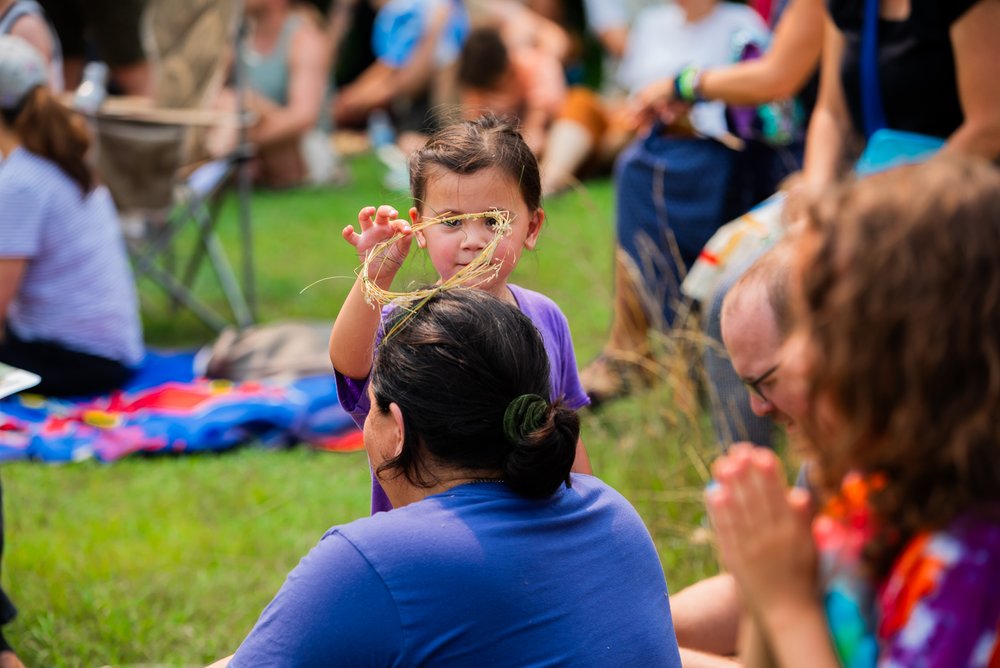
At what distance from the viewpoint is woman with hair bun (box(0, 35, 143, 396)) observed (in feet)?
14.2

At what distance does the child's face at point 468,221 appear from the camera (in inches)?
89.1

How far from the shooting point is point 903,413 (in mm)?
1155

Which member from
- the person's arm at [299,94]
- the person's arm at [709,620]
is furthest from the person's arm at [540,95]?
the person's arm at [709,620]

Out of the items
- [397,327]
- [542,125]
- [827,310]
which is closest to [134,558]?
[397,327]

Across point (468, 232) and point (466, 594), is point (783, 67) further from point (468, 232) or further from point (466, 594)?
point (466, 594)

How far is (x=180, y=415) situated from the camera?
4.64m

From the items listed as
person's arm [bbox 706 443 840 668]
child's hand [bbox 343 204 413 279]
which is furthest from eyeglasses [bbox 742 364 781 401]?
person's arm [bbox 706 443 840 668]

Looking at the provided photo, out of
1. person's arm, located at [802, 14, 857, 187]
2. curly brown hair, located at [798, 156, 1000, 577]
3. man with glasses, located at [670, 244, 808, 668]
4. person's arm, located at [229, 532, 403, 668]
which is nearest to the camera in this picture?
curly brown hair, located at [798, 156, 1000, 577]

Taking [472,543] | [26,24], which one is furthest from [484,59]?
[472,543]

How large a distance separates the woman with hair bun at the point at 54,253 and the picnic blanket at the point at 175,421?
0.48 feet

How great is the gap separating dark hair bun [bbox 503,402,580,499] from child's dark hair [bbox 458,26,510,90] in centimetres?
711

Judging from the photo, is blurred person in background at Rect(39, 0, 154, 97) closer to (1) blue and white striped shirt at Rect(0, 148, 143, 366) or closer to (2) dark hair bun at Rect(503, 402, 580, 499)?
(1) blue and white striped shirt at Rect(0, 148, 143, 366)

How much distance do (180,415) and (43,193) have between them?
908 millimetres

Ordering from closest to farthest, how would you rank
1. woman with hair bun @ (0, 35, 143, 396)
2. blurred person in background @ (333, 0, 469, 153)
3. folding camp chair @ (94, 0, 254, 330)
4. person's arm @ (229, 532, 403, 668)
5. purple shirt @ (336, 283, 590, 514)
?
person's arm @ (229, 532, 403, 668) < purple shirt @ (336, 283, 590, 514) < woman with hair bun @ (0, 35, 143, 396) < folding camp chair @ (94, 0, 254, 330) < blurred person in background @ (333, 0, 469, 153)
